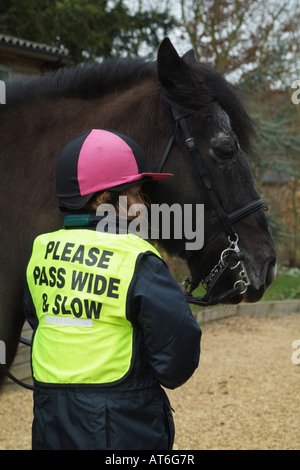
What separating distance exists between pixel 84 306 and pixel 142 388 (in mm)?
330

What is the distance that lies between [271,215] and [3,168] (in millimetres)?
8884

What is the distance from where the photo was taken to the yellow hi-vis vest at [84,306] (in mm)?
1560

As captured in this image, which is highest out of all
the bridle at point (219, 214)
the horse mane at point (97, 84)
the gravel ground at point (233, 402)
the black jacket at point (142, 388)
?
the horse mane at point (97, 84)

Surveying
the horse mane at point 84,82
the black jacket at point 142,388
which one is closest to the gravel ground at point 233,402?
the black jacket at point 142,388

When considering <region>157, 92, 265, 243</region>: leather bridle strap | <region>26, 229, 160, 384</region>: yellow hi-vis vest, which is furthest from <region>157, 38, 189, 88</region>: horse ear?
<region>26, 229, 160, 384</region>: yellow hi-vis vest

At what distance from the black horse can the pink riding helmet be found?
0.24 meters

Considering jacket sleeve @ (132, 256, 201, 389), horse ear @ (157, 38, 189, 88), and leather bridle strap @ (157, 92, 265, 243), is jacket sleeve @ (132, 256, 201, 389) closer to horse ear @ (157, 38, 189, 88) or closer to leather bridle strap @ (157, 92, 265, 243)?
leather bridle strap @ (157, 92, 265, 243)

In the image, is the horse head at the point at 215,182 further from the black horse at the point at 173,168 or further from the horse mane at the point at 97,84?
the horse mane at the point at 97,84

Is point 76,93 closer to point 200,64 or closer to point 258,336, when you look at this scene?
point 200,64

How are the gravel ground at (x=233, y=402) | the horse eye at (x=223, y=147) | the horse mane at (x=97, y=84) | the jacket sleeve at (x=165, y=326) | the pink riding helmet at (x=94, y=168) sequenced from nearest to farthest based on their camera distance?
the jacket sleeve at (x=165, y=326), the pink riding helmet at (x=94, y=168), the horse eye at (x=223, y=147), the horse mane at (x=97, y=84), the gravel ground at (x=233, y=402)

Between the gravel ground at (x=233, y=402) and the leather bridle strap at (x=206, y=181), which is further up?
the leather bridle strap at (x=206, y=181)

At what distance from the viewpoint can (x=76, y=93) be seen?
85.2 inches

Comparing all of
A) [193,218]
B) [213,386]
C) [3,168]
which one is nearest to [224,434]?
[213,386]

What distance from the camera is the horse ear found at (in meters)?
1.94
